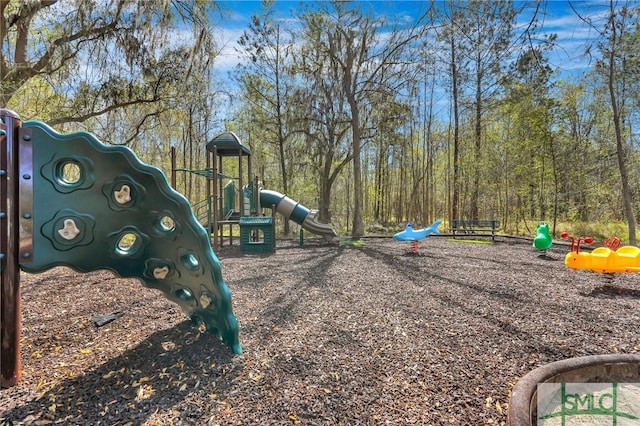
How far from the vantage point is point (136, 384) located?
6.37 feet

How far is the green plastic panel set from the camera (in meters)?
1.87

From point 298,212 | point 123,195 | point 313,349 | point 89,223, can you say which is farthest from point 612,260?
point 298,212

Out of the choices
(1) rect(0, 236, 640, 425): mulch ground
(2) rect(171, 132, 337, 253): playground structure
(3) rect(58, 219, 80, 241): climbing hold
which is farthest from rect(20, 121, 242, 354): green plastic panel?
(2) rect(171, 132, 337, 253): playground structure

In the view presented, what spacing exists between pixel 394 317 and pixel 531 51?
231 centimetres

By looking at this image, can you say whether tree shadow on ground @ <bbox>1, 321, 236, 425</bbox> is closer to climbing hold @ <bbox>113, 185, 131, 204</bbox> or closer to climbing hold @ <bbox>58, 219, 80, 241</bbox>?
climbing hold @ <bbox>58, 219, 80, 241</bbox>

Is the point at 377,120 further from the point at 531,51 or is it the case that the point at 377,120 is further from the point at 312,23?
the point at 531,51

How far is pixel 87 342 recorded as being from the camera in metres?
2.52

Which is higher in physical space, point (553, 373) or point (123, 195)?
point (123, 195)

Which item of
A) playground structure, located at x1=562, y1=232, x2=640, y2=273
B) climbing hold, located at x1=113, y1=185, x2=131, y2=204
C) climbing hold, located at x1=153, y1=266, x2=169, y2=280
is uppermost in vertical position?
climbing hold, located at x1=113, y1=185, x2=131, y2=204

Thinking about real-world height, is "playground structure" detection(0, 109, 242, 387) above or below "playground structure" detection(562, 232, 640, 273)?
above

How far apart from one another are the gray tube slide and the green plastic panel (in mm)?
7014

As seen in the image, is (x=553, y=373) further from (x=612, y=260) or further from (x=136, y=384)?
(x=612, y=260)

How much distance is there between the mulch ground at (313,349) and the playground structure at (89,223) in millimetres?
356

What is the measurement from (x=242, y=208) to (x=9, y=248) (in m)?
7.08
